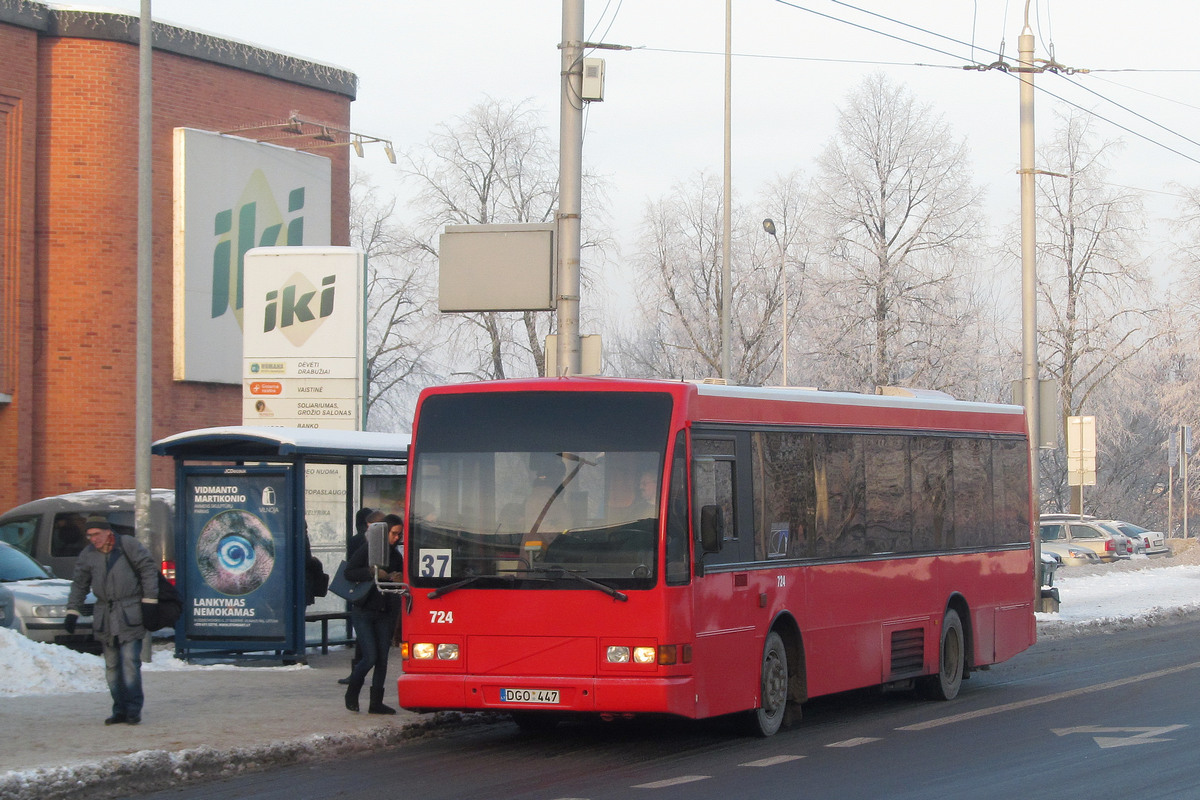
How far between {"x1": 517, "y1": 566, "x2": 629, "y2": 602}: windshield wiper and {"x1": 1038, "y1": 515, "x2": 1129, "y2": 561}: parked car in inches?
1367

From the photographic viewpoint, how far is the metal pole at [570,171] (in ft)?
51.1

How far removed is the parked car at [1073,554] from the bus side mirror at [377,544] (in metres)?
32.9

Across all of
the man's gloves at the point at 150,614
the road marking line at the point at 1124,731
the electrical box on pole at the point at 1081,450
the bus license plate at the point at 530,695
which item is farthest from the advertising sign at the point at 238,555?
the electrical box on pole at the point at 1081,450

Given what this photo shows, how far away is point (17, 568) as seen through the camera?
1812 cm

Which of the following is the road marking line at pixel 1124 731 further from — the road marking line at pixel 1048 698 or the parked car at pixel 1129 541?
the parked car at pixel 1129 541

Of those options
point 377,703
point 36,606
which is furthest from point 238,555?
point 377,703

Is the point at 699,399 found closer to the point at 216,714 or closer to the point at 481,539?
the point at 481,539

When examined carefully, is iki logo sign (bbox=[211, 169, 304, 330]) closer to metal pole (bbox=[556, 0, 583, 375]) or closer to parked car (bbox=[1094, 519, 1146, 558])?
metal pole (bbox=[556, 0, 583, 375])

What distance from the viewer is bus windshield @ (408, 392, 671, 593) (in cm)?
1092

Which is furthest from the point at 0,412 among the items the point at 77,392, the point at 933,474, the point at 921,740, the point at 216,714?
the point at 921,740

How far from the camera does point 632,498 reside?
35.9 feet

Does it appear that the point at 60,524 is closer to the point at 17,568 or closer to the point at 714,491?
the point at 17,568

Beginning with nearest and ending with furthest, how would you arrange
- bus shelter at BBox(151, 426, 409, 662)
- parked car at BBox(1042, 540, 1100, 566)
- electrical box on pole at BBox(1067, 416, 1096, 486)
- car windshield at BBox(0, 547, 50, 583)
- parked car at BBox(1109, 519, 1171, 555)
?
bus shelter at BBox(151, 426, 409, 662) < car windshield at BBox(0, 547, 50, 583) < electrical box on pole at BBox(1067, 416, 1096, 486) < parked car at BBox(1042, 540, 1100, 566) < parked car at BBox(1109, 519, 1171, 555)

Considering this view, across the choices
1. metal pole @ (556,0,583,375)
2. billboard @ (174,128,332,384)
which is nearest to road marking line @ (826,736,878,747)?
metal pole @ (556,0,583,375)
